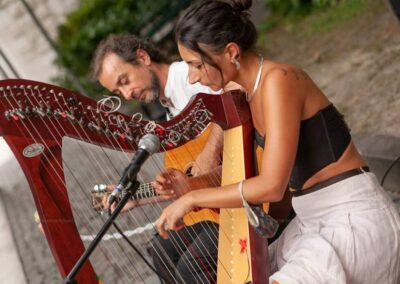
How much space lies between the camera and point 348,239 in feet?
6.03

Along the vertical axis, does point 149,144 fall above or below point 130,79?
above

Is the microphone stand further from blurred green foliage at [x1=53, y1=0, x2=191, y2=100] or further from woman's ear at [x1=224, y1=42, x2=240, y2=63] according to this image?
blurred green foliage at [x1=53, y1=0, x2=191, y2=100]

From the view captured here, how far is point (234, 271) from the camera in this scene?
201cm

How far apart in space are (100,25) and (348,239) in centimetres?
610

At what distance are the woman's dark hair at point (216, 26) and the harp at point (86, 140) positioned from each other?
0.96 ft

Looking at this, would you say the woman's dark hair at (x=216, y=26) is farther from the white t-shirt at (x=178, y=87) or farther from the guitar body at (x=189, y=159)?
the white t-shirt at (x=178, y=87)

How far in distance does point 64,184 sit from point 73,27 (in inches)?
256

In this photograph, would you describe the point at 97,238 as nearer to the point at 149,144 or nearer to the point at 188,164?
the point at 149,144

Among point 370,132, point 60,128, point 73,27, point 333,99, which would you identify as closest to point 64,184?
point 60,128

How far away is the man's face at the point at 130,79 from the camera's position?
3.01 metres

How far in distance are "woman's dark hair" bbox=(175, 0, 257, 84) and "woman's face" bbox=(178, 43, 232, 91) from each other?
0.05 feet

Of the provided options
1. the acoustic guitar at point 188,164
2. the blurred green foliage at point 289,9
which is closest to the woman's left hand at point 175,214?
the acoustic guitar at point 188,164

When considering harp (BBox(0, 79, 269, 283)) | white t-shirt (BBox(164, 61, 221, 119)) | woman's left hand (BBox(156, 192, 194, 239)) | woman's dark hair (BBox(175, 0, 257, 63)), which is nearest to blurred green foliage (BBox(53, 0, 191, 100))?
white t-shirt (BBox(164, 61, 221, 119))

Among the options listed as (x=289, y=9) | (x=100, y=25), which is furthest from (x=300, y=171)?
(x=289, y=9)
